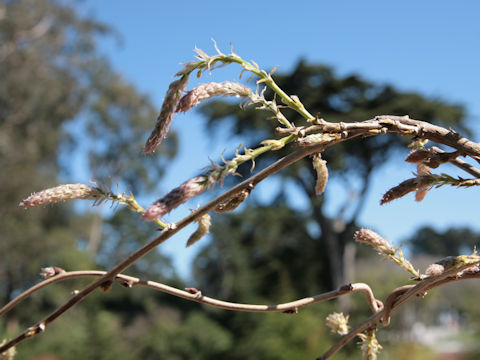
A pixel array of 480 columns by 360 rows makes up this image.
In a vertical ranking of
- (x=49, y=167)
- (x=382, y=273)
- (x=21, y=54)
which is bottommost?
(x=382, y=273)

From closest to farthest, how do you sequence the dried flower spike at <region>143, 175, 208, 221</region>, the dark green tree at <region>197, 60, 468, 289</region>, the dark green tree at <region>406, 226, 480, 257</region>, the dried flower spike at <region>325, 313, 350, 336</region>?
the dried flower spike at <region>143, 175, 208, 221</region> → the dried flower spike at <region>325, 313, 350, 336</region> → the dark green tree at <region>197, 60, 468, 289</region> → the dark green tree at <region>406, 226, 480, 257</region>

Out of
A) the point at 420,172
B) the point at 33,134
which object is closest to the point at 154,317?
the point at 33,134

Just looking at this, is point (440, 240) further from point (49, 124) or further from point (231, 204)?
point (231, 204)

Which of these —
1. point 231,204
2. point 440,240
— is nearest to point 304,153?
point 231,204

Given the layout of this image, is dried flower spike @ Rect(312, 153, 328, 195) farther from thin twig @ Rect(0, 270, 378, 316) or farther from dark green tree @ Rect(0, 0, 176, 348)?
dark green tree @ Rect(0, 0, 176, 348)

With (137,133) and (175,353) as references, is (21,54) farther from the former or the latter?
(175,353)

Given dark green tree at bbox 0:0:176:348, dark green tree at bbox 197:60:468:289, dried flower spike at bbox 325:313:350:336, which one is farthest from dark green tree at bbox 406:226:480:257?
dried flower spike at bbox 325:313:350:336
